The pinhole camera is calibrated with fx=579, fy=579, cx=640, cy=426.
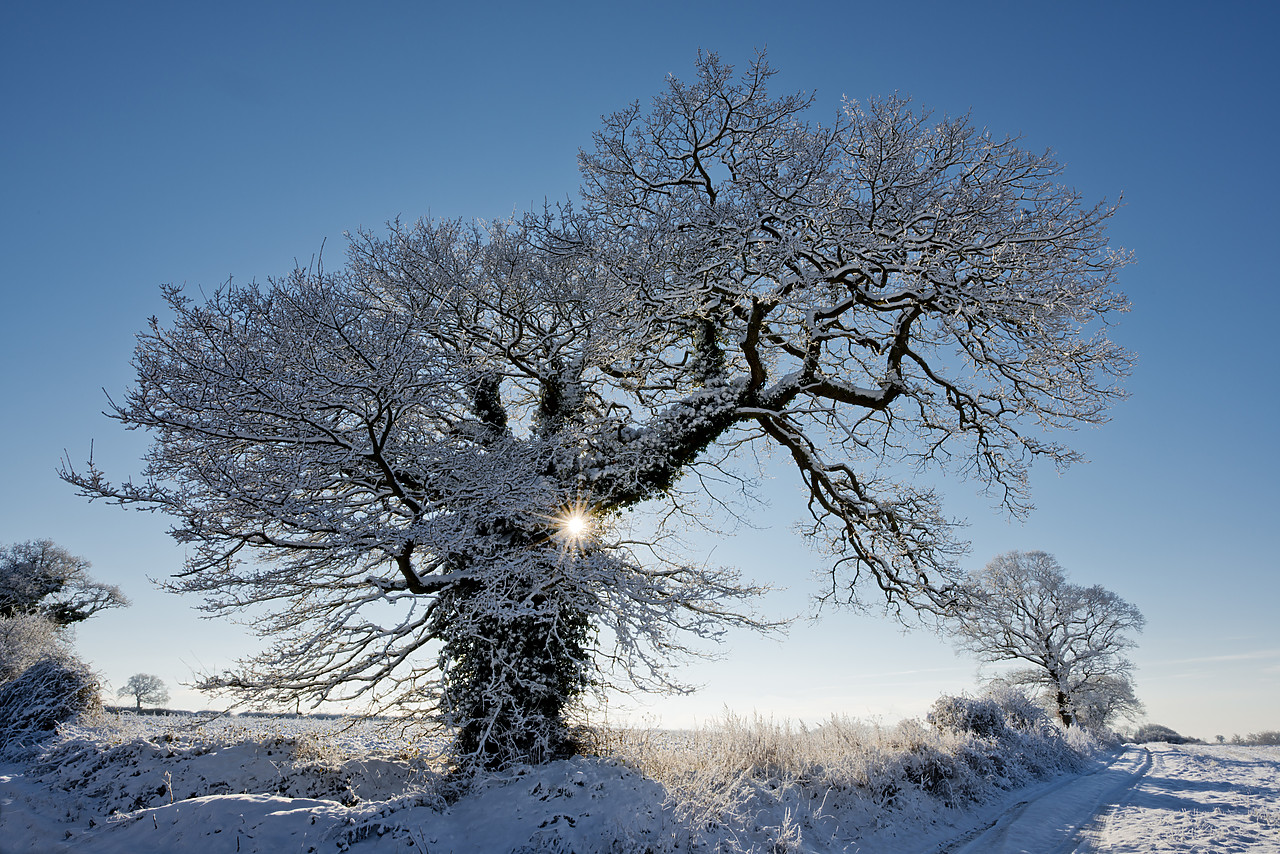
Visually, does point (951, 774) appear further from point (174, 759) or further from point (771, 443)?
point (174, 759)

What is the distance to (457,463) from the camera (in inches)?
320

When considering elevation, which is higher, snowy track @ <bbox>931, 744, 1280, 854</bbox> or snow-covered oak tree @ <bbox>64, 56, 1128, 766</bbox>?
snow-covered oak tree @ <bbox>64, 56, 1128, 766</bbox>

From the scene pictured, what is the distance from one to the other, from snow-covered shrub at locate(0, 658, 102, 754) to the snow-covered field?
80cm

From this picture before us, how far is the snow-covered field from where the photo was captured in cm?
539

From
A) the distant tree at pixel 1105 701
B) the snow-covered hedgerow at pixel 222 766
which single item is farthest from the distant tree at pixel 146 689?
the distant tree at pixel 1105 701

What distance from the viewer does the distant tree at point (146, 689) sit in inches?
1347

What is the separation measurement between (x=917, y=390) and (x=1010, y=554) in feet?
88.6

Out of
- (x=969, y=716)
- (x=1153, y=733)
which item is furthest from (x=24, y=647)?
(x=1153, y=733)

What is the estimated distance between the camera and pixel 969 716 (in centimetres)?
1389

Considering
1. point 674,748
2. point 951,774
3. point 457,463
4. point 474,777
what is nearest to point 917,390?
point 951,774

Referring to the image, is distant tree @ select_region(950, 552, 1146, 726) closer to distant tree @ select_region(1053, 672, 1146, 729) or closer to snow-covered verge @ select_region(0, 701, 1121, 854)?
distant tree @ select_region(1053, 672, 1146, 729)

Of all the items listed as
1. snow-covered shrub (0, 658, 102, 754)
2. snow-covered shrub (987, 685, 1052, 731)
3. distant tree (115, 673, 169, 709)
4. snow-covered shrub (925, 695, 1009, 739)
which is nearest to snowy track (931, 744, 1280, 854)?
snow-covered shrub (925, 695, 1009, 739)

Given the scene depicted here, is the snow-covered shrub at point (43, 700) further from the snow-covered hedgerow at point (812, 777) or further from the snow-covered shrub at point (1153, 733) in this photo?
the snow-covered shrub at point (1153, 733)

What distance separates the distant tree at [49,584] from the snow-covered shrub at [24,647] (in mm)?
10969
